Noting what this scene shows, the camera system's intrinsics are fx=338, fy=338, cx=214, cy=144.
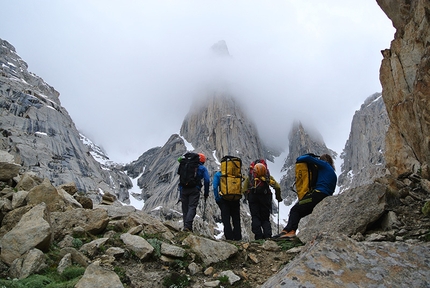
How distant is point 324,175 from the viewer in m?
9.02

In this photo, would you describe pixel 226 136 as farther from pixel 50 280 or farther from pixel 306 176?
pixel 50 280

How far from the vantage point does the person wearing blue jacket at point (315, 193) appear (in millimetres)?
8883

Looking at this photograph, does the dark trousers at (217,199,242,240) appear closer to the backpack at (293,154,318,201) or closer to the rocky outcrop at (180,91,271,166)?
the backpack at (293,154,318,201)

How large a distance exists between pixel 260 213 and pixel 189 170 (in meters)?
2.90

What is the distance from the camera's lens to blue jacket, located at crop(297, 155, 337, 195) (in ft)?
29.1

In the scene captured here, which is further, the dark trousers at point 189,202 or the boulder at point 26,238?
the dark trousers at point 189,202

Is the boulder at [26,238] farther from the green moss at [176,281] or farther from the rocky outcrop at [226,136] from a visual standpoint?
the rocky outcrop at [226,136]

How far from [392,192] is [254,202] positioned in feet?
14.7

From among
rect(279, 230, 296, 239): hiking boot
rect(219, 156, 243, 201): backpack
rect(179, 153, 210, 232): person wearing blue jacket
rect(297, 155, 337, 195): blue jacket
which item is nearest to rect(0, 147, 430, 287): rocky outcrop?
rect(279, 230, 296, 239): hiking boot

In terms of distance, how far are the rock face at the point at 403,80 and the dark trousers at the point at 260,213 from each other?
20.7 feet

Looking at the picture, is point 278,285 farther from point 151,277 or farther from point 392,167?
point 392,167

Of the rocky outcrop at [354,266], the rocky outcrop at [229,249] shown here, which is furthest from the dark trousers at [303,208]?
the rocky outcrop at [354,266]

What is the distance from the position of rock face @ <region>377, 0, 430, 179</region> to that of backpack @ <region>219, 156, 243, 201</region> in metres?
7.11

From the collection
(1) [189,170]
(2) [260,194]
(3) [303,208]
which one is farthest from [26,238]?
(2) [260,194]
